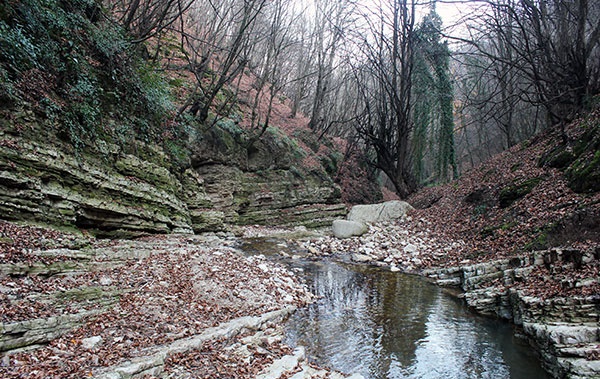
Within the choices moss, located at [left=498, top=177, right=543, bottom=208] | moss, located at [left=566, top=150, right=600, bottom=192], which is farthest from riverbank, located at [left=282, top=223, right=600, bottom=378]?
moss, located at [left=566, top=150, right=600, bottom=192]

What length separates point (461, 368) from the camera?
4.21 meters

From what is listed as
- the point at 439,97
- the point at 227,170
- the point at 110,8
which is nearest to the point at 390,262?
the point at 227,170

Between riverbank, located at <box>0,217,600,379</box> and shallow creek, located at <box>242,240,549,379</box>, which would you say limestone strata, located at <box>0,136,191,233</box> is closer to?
riverbank, located at <box>0,217,600,379</box>

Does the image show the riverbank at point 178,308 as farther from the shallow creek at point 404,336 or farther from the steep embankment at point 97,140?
the steep embankment at point 97,140

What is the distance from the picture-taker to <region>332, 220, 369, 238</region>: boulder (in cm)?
1264

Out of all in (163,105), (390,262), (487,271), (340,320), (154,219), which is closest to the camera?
(340,320)

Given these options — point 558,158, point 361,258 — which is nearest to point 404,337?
point 361,258

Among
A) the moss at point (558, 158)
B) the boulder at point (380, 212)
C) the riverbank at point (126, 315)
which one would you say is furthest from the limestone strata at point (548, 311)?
the boulder at point (380, 212)

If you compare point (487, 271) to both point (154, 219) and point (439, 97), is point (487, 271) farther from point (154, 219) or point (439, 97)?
point (439, 97)

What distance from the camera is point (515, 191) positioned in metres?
9.42

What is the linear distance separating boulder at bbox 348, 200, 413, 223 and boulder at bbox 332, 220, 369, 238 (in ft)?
4.81

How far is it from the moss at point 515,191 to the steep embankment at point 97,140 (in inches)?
363

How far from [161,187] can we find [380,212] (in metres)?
9.60

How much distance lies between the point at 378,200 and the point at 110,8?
1744cm
